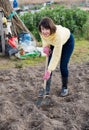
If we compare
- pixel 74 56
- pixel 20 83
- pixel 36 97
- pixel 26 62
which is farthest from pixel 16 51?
pixel 36 97

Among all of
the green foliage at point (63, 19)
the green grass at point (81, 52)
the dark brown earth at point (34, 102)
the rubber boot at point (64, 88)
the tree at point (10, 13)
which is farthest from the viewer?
the green foliage at point (63, 19)

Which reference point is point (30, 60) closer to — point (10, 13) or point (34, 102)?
point (10, 13)

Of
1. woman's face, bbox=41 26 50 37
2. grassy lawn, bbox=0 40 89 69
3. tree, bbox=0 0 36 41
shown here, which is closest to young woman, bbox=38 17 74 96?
woman's face, bbox=41 26 50 37

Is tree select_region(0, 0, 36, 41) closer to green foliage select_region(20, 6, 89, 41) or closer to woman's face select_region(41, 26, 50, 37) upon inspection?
green foliage select_region(20, 6, 89, 41)

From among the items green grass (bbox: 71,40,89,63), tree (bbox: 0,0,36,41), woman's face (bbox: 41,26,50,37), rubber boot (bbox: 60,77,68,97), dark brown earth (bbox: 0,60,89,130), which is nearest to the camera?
dark brown earth (bbox: 0,60,89,130)

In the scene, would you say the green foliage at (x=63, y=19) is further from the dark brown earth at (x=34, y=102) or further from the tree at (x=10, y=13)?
the dark brown earth at (x=34, y=102)

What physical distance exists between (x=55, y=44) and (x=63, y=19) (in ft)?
16.6

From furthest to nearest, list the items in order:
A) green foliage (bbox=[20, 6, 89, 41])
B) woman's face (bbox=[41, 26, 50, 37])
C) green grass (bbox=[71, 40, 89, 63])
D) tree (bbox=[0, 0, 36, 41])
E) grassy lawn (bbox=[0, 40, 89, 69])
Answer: green foliage (bbox=[20, 6, 89, 41]), tree (bbox=[0, 0, 36, 41]), green grass (bbox=[71, 40, 89, 63]), grassy lawn (bbox=[0, 40, 89, 69]), woman's face (bbox=[41, 26, 50, 37])

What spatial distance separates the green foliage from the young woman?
13.1 ft

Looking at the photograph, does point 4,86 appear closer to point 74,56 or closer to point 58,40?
point 58,40

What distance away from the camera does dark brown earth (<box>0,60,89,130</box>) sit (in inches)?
194

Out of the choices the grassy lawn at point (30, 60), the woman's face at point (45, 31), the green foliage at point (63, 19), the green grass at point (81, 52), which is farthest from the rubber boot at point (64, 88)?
the green foliage at point (63, 19)

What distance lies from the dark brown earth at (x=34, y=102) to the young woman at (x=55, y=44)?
0.95 ft

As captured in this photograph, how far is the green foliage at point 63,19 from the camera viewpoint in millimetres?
9982
